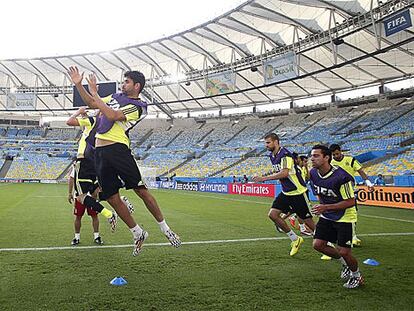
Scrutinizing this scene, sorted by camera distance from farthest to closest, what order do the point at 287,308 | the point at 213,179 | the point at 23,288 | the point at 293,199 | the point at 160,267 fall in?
the point at 213,179, the point at 293,199, the point at 160,267, the point at 23,288, the point at 287,308

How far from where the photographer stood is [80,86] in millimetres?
3859

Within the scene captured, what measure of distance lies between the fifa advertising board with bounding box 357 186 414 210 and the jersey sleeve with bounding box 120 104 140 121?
1386 centimetres

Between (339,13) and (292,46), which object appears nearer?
(339,13)

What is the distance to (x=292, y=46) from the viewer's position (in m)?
30.7

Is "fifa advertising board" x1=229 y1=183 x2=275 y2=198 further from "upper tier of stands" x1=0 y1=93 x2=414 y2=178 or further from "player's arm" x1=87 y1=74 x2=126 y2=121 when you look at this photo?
"player's arm" x1=87 y1=74 x2=126 y2=121

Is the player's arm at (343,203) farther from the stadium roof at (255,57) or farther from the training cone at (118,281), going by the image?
the stadium roof at (255,57)

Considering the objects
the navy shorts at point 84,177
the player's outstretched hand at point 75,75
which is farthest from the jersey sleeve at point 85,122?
the player's outstretched hand at point 75,75

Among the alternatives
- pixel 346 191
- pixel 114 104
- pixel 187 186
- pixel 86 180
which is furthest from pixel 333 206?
pixel 187 186

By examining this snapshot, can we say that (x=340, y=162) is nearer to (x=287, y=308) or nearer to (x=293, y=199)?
(x=293, y=199)

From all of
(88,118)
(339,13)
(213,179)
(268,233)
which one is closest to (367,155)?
(339,13)

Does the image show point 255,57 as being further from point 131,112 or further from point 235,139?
point 131,112

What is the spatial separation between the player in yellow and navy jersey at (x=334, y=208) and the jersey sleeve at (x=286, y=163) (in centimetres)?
140

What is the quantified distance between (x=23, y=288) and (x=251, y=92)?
43.4 metres

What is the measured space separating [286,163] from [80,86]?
3636 mm
